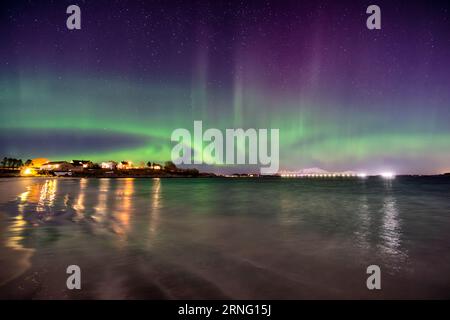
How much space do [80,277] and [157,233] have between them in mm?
6780

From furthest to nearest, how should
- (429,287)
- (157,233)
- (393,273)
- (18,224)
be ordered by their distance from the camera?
(18,224), (157,233), (393,273), (429,287)

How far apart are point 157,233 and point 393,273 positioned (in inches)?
382

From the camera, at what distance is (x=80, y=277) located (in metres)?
7.48

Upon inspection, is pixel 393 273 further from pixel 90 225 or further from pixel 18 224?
pixel 18 224

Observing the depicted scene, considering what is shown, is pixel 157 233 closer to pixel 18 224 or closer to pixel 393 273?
pixel 18 224

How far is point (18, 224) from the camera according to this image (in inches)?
617
